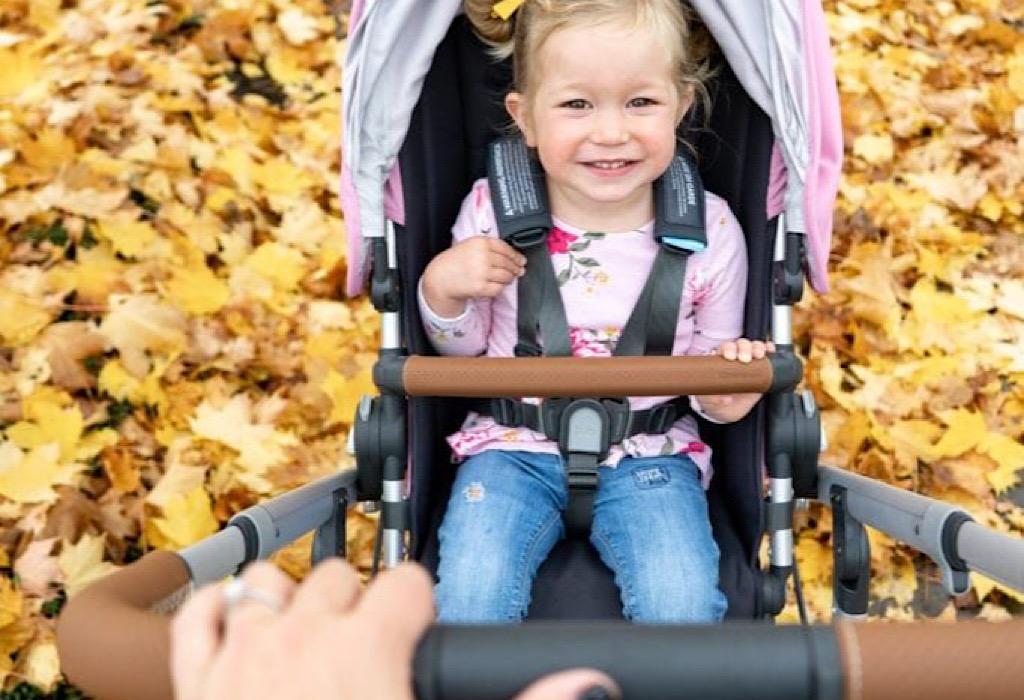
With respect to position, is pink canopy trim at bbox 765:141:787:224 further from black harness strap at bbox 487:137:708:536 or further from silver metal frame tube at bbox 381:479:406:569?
silver metal frame tube at bbox 381:479:406:569

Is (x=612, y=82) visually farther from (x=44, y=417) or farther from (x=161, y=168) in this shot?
(x=161, y=168)

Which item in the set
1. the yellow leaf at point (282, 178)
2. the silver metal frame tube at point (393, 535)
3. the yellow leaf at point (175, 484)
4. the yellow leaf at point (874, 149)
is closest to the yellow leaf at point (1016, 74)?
the yellow leaf at point (874, 149)

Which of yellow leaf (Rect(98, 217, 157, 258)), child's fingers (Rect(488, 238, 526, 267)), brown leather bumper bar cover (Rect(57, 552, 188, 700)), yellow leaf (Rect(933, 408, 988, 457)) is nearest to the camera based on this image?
brown leather bumper bar cover (Rect(57, 552, 188, 700))

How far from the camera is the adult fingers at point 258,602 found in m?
0.77

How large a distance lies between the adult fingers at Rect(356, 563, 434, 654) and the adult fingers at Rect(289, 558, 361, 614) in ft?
0.05

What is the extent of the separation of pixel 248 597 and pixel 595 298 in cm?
124

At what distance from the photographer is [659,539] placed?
1.74m

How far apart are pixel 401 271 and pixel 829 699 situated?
1173 mm

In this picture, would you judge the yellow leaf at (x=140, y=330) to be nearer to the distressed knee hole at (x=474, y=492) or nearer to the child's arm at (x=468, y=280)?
the child's arm at (x=468, y=280)

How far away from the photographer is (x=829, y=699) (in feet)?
2.74

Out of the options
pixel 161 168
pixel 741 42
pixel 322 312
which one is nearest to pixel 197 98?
pixel 161 168

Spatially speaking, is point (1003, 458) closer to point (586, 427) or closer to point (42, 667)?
point (586, 427)

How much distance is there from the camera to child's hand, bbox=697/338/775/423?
1.70 m

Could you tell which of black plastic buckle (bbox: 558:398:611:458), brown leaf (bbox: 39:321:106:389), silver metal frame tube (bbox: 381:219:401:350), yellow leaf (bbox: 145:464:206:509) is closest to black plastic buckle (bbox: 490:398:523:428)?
black plastic buckle (bbox: 558:398:611:458)
